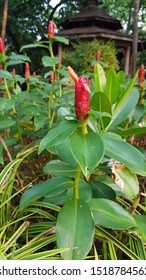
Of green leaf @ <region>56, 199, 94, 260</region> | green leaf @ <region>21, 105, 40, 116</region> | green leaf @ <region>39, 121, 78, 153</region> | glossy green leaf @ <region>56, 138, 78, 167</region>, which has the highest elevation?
green leaf @ <region>39, 121, 78, 153</region>

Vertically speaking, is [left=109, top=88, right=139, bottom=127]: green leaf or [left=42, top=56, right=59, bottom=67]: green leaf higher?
[left=42, top=56, right=59, bottom=67]: green leaf

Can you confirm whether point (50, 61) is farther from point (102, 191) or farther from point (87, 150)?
point (87, 150)

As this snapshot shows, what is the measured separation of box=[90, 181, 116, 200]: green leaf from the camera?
1.01m

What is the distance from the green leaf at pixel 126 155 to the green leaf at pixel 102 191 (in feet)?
0.78

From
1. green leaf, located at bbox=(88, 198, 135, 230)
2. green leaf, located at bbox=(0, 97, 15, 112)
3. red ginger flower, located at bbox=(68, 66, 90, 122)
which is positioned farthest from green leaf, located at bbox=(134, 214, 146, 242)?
green leaf, located at bbox=(0, 97, 15, 112)

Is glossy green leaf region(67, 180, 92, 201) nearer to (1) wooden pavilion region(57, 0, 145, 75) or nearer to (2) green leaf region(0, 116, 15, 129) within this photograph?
(2) green leaf region(0, 116, 15, 129)

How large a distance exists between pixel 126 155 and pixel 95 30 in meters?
11.1

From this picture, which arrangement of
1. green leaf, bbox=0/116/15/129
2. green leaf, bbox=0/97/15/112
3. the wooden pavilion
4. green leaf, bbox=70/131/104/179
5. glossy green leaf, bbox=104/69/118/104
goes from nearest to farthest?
1. green leaf, bbox=70/131/104/179
2. glossy green leaf, bbox=104/69/118/104
3. green leaf, bbox=0/116/15/129
4. green leaf, bbox=0/97/15/112
5. the wooden pavilion

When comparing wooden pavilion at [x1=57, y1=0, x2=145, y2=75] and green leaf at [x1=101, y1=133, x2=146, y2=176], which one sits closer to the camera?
green leaf at [x1=101, y1=133, x2=146, y2=176]

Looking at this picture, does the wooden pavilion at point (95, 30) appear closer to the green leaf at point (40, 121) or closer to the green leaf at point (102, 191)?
the green leaf at point (40, 121)

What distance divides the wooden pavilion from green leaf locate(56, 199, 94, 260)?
10.5m

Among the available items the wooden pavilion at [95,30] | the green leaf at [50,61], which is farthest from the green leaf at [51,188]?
the wooden pavilion at [95,30]

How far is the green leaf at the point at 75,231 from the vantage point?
2.72 ft
